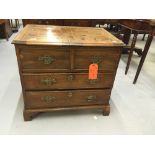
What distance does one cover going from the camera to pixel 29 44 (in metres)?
1.11

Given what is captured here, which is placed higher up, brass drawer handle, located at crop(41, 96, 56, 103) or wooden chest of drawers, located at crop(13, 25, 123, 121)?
wooden chest of drawers, located at crop(13, 25, 123, 121)

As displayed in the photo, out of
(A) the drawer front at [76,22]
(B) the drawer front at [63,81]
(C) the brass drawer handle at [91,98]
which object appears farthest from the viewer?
(A) the drawer front at [76,22]

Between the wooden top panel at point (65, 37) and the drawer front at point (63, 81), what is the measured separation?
24 cm

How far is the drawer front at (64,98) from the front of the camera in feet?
4.37

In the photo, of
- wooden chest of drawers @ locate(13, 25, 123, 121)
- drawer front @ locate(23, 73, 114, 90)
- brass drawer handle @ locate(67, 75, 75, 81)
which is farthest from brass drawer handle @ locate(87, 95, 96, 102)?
brass drawer handle @ locate(67, 75, 75, 81)

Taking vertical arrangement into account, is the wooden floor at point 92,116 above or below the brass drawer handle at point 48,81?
below

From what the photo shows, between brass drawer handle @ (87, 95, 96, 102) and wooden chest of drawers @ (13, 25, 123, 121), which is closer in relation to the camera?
wooden chest of drawers @ (13, 25, 123, 121)

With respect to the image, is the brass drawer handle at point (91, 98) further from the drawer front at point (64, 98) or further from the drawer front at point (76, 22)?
the drawer front at point (76, 22)

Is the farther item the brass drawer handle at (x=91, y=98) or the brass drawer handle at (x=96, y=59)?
the brass drawer handle at (x=91, y=98)

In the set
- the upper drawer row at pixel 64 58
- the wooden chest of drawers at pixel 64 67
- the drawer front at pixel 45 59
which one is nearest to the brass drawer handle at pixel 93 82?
the wooden chest of drawers at pixel 64 67

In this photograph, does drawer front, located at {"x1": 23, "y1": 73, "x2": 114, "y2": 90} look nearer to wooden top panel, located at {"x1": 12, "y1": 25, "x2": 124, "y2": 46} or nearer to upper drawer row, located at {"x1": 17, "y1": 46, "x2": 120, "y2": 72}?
upper drawer row, located at {"x1": 17, "y1": 46, "x2": 120, "y2": 72}

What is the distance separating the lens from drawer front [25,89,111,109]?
1332 mm
